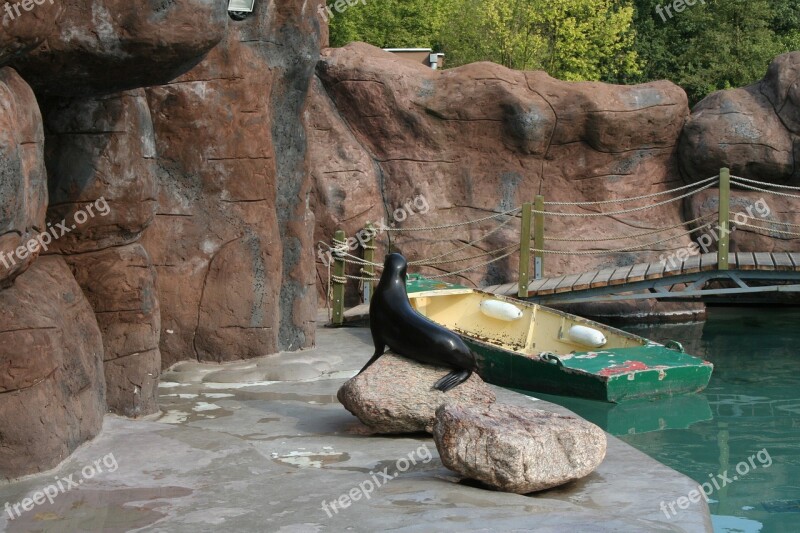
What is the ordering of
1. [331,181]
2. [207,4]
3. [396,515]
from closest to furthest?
1. [396,515]
2. [207,4]
3. [331,181]

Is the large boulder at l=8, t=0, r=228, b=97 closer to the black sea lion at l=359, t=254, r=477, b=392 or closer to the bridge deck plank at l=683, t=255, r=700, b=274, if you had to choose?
the black sea lion at l=359, t=254, r=477, b=392

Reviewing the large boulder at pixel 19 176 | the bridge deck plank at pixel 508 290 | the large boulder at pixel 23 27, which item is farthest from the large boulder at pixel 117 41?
the bridge deck plank at pixel 508 290

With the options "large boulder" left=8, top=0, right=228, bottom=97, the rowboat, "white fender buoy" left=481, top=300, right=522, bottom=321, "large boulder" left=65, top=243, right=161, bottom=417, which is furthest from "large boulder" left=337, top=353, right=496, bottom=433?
"white fender buoy" left=481, top=300, right=522, bottom=321

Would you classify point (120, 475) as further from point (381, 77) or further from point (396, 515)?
point (381, 77)

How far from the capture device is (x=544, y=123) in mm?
15875

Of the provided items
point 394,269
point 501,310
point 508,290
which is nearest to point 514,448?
point 394,269

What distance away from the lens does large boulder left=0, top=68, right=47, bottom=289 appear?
4.93 metres

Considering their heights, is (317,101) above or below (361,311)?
above

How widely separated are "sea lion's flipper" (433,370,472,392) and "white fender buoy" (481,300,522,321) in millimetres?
4734

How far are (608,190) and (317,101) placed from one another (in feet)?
15.2

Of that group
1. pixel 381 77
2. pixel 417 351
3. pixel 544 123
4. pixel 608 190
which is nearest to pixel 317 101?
pixel 381 77

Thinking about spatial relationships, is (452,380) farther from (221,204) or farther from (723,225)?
(723,225)

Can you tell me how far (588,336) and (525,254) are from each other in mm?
2621

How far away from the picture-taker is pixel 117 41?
562 cm
